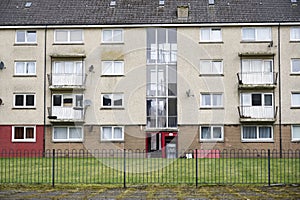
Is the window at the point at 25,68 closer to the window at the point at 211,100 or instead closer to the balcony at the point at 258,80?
the window at the point at 211,100

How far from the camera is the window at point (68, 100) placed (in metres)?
34.3

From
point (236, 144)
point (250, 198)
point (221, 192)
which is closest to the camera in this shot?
point (250, 198)

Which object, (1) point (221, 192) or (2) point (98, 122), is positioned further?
(2) point (98, 122)

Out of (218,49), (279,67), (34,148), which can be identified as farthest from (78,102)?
(279,67)

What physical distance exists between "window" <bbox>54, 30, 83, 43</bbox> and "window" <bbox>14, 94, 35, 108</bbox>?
175 inches

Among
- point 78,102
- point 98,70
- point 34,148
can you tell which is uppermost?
point 98,70

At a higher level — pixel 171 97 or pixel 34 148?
pixel 171 97

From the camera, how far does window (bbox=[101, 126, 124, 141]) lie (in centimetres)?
3397

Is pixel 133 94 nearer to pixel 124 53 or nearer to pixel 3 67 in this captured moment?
pixel 124 53

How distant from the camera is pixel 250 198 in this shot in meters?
12.6

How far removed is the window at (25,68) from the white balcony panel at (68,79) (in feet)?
6.01

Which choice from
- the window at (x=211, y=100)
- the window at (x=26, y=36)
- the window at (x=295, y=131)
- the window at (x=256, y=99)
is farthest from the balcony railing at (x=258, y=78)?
the window at (x=26, y=36)

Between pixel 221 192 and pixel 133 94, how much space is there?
823 inches

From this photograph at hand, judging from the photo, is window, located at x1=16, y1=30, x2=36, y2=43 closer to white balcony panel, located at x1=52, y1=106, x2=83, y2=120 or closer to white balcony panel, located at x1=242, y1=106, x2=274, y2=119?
white balcony panel, located at x1=52, y1=106, x2=83, y2=120
